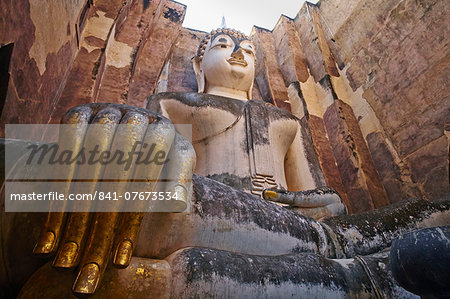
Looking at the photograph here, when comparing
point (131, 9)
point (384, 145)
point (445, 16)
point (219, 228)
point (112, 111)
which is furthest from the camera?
point (131, 9)

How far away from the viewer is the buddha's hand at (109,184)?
714 mm

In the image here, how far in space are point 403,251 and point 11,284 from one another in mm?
1004

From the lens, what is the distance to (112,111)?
958 millimetres

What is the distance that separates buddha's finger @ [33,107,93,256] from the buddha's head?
1.90 metres

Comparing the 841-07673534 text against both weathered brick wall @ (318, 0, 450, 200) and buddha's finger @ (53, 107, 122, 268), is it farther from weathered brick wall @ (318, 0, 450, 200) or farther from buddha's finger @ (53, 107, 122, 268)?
weathered brick wall @ (318, 0, 450, 200)

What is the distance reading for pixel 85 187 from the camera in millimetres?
778

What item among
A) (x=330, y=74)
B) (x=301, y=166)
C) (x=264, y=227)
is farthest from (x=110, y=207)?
(x=330, y=74)

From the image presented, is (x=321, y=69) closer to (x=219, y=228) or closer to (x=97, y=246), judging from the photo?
(x=219, y=228)

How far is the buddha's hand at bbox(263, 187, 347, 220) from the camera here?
5.53 ft

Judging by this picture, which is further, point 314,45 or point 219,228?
point 314,45

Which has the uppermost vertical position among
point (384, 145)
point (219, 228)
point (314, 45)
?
point (314, 45)

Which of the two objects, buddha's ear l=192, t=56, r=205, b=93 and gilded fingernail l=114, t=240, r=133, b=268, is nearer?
gilded fingernail l=114, t=240, r=133, b=268

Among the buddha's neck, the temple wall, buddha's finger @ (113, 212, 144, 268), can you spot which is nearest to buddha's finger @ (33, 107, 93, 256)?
buddha's finger @ (113, 212, 144, 268)

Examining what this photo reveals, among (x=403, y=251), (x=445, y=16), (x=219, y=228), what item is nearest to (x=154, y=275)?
(x=219, y=228)
